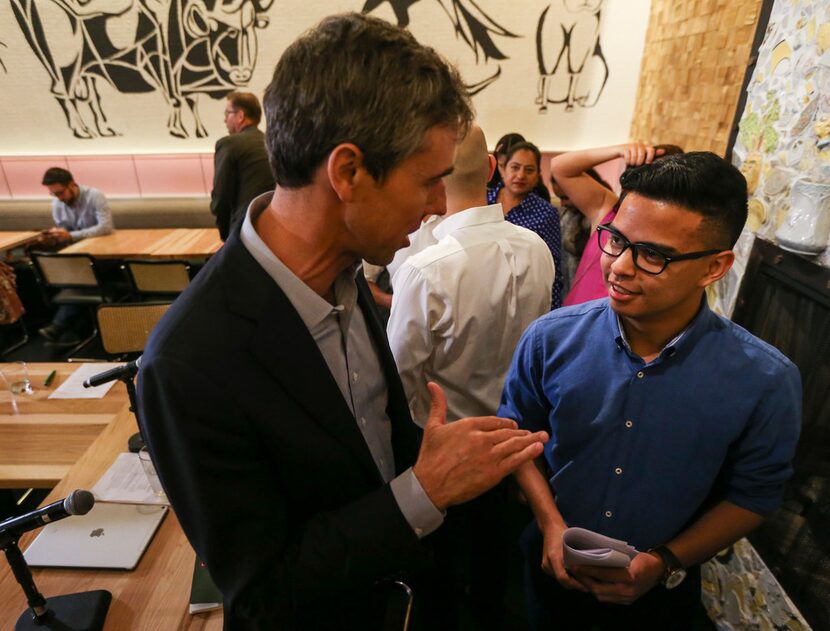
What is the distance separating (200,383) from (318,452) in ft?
0.84

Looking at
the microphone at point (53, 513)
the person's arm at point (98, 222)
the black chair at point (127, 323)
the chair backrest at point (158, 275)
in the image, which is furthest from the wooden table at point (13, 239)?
the microphone at point (53, 513)

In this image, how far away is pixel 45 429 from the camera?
6.39 ft

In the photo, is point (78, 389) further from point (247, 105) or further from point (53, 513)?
point (247, 105)

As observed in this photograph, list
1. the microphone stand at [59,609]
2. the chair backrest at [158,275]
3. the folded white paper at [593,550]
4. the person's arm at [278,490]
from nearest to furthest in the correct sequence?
the person's arm at [278,490]
the folded white paper at [593,550]
the microphone stand at [59,609]
the chair backrest at [158,275]

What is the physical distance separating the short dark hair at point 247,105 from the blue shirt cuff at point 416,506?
3938mm

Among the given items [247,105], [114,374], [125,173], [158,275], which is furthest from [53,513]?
[125,173]

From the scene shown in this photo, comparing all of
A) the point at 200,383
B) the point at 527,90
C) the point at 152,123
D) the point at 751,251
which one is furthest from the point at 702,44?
the point at 152,123

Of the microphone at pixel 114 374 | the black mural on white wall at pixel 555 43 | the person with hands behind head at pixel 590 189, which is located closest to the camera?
the microphone at pixel 114 374

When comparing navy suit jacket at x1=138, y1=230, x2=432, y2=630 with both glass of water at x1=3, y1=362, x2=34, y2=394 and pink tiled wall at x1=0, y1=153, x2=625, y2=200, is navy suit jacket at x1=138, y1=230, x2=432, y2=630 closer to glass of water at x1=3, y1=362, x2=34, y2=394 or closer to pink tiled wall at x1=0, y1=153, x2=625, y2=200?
glass of water at x1=3, y1=362, x2=34, y2=394

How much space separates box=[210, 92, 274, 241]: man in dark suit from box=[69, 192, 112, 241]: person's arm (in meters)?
1.57

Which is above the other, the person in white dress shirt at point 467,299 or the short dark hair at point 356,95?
the short dark hair at point 356,95

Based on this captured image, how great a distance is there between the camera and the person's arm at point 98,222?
4730 mm

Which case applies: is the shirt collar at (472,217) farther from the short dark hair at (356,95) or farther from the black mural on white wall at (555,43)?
the black mural on white wall at (555,43)

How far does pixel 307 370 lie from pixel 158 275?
12.3 feet
